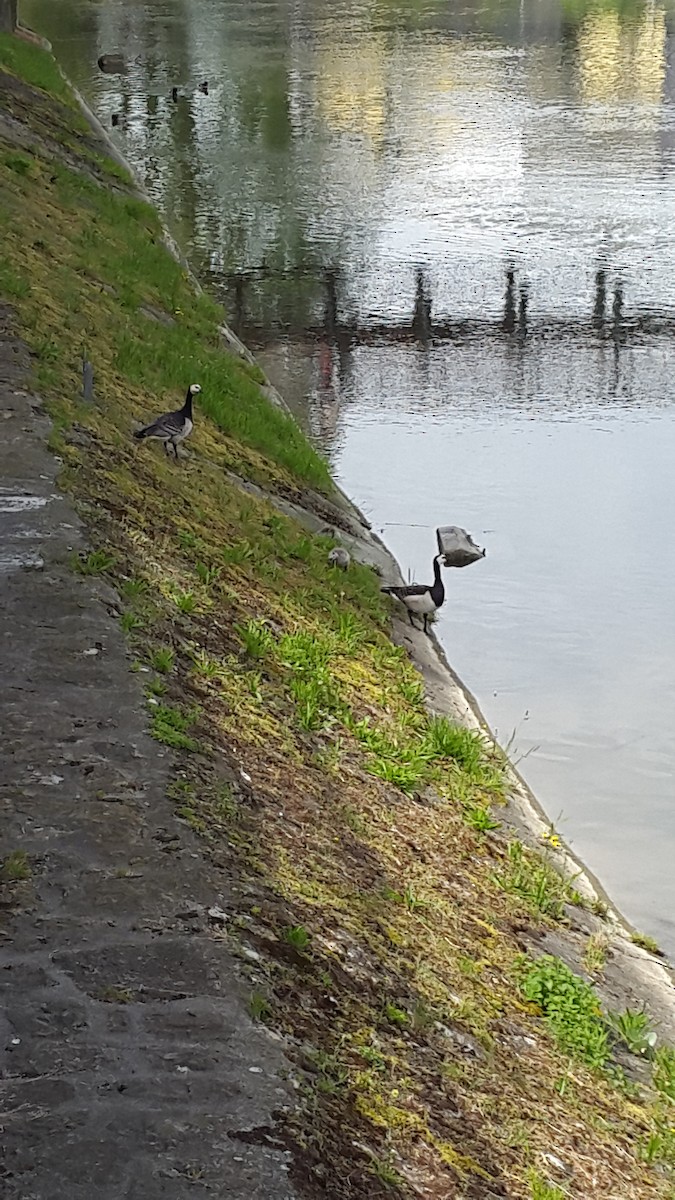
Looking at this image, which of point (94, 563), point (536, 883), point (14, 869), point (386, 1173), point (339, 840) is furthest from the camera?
point (536, 883)

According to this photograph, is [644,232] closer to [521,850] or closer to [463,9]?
[521,850]

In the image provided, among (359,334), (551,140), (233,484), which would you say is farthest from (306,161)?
(233,484)

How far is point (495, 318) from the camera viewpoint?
23328 mm

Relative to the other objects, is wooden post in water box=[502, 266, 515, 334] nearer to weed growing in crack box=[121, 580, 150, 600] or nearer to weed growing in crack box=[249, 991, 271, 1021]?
weed growing in crack box=[121, 580, 150, 600]

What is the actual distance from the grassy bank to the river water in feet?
5.54

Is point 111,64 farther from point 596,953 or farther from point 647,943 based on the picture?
point 596,953

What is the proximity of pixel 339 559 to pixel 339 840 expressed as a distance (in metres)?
4.84

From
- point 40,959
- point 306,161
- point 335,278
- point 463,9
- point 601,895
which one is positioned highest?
point 463,9

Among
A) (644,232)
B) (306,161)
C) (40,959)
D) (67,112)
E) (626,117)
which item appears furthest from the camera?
(626,117)

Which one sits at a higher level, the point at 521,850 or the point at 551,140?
the point at 551,140

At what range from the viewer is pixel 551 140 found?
34.4 meters

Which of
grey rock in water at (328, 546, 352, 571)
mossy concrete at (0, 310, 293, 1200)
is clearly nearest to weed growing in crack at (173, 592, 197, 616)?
mossy concrete at (0, 310, 293, 1200)

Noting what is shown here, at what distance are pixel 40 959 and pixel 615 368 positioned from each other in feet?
56.8

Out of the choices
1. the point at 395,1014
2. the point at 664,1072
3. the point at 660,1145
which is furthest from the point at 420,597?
the point at 395,1014
